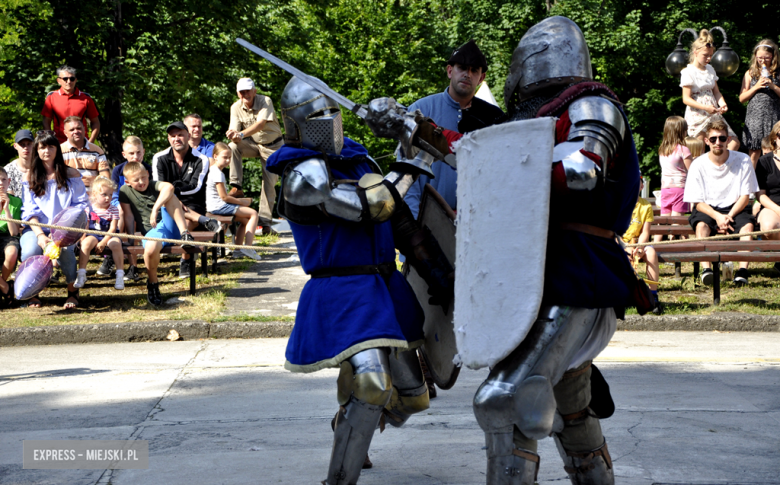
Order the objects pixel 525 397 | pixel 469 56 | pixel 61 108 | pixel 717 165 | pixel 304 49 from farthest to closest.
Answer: pixel 304 49
pixel 61 108
pixel 717 165
pixel 469 56
pixel 525 397

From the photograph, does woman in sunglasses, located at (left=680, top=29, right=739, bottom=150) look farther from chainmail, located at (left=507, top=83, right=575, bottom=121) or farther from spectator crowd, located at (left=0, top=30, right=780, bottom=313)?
chainmail, located at (left=507, top=83, right=575, bottom=121)

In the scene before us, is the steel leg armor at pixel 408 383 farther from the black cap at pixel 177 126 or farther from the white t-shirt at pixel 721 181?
the black cap at pixel 177 126

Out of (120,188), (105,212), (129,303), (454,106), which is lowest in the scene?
(129,303)

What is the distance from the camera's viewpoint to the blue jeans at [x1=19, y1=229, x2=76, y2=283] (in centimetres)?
749

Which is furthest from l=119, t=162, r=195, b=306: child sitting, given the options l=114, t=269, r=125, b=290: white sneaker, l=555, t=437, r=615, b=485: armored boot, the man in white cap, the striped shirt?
l=555, t=437, r=615, b=485: armored boot

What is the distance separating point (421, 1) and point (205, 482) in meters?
23.9

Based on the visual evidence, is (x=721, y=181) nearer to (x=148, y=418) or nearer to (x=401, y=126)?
(x=401, y=126)

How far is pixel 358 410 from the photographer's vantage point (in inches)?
121

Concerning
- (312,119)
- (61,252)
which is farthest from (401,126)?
(61,252)

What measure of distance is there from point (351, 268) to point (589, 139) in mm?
1090

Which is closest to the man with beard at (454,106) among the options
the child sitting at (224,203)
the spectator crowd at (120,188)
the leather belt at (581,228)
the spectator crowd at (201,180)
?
the leather belt at (581,228)

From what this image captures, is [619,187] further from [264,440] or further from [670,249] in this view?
[670,249]

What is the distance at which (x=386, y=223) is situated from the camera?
11.2 ft

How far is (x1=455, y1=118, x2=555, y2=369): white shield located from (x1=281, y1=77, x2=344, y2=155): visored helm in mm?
738
